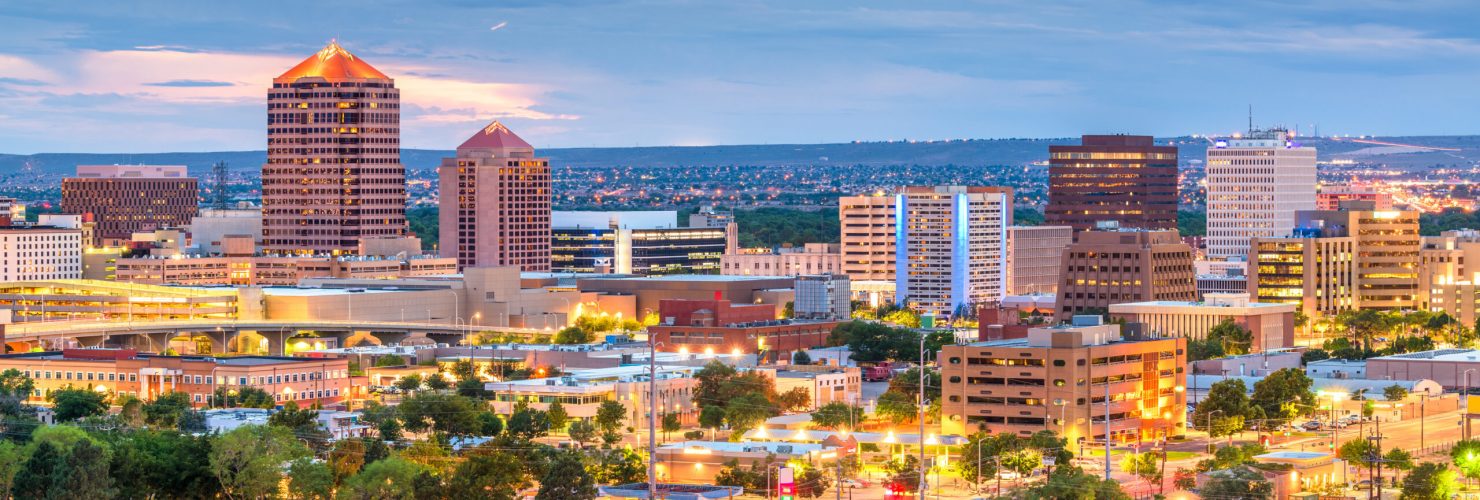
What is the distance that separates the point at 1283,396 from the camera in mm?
143875

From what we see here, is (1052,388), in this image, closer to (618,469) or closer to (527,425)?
(527,425)

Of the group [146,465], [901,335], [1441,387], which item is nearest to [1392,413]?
[1441,387]

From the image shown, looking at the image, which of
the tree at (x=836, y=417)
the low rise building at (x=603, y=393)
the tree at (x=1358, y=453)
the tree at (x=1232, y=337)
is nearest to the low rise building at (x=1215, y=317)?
the tree at (x=1232, y=337)

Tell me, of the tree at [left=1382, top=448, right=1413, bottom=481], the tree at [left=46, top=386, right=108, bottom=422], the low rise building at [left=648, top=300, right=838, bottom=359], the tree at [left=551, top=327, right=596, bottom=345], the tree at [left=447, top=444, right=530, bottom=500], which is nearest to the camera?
the tree at [left=447, top=444, right=530, bottom=500]

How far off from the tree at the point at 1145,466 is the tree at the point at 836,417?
56.0 ft

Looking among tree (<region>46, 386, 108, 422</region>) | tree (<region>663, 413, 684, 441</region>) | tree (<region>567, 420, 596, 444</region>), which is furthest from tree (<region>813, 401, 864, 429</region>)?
tree (<region>46, 386, 108, 422</region>)

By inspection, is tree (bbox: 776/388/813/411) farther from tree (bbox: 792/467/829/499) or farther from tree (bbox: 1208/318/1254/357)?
tree (bbox: 1208/318/1254/357)

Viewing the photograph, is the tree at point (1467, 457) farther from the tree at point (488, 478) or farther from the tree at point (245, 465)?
the tree at point (245, 465)

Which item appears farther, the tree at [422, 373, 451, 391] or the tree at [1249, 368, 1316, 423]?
the tree at [422, 373, 451, 391]

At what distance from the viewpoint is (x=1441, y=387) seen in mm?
158500

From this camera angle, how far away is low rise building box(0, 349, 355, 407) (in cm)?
14838

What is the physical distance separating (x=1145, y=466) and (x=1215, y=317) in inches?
2841

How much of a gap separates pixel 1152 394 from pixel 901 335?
154 feet

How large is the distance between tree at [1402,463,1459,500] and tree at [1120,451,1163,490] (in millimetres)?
10513
